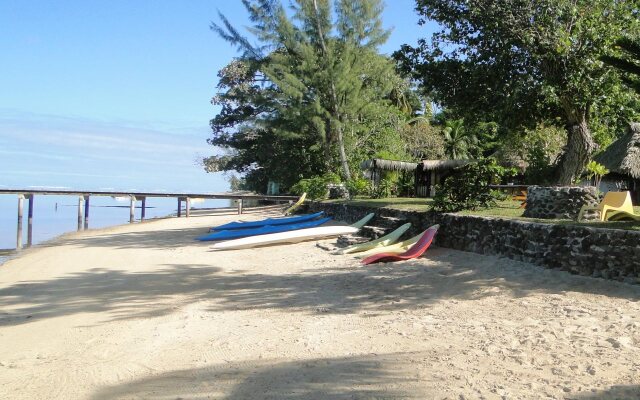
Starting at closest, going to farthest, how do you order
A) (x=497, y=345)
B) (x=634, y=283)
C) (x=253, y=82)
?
1. (x=497, y=345)
2. (x=634, y=283)
3. (x=253, y=82)

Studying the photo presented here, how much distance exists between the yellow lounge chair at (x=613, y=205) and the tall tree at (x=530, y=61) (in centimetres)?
350

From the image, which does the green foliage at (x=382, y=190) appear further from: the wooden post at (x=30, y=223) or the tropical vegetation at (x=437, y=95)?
the wooden post at (x=30, y=223)

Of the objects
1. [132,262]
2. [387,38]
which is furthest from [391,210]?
[387,38]

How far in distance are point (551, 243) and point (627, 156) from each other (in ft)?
49.4

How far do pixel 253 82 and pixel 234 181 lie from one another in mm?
32191

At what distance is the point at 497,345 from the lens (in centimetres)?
466

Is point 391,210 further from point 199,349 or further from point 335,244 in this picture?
point 199,349

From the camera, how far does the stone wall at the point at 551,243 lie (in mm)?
6215

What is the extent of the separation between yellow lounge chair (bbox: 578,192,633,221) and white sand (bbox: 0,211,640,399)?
79.9 inches

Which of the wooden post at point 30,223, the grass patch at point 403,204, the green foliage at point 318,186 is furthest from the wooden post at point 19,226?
the grass patch at point 403,204

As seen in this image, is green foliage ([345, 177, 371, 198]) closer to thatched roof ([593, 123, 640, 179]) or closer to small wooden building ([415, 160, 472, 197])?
small wooden building ([415, 160, 472, 197])

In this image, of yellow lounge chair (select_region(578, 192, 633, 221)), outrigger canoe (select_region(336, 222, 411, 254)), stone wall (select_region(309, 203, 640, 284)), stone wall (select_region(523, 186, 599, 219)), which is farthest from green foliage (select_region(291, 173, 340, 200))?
yellow lounge chair (select_region(578, 192, 633, 221))

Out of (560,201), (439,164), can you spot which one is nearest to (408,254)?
(560,201)

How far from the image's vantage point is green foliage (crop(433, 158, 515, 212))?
11031 mm
